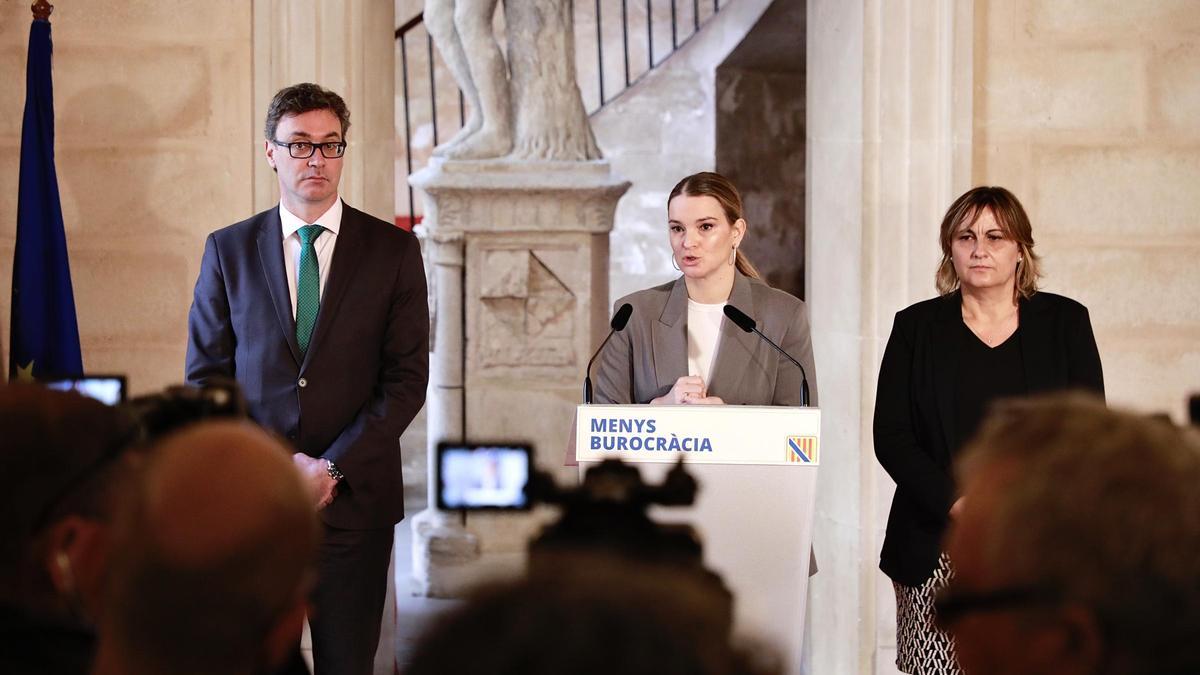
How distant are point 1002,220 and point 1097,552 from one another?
6.60 feet

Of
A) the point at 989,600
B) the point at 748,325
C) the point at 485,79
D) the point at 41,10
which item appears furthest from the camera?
the point at 485,79

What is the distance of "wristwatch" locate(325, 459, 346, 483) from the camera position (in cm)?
296

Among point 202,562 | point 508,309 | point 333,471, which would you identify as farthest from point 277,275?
point 508,309

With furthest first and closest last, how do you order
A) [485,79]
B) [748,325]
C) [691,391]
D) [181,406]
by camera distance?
[485,79] → [691,391] → [748,325] → [181,406]

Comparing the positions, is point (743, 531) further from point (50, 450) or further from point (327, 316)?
point (50, 450)

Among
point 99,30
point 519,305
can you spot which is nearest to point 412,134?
point 519,305

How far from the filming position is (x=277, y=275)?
3061mm

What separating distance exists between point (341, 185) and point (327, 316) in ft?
3.51

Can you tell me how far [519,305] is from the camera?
18.7 feet

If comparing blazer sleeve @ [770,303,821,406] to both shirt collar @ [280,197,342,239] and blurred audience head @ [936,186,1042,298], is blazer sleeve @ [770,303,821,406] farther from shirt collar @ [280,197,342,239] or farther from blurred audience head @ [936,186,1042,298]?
shirt collar @ [280,197,342,239]

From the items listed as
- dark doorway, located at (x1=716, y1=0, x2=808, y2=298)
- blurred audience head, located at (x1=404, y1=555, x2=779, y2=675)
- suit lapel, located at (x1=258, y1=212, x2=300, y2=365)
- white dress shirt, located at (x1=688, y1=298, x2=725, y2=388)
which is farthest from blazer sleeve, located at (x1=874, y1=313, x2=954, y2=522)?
dark doorway, located at (x1=716, y1=0, x2=808, y2=298)

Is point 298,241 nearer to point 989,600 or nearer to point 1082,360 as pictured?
point 1082,360

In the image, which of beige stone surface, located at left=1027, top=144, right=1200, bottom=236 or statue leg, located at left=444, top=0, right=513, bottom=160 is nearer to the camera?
beige stone surface, located at left=1027, top=144, right=1200, bottom=236

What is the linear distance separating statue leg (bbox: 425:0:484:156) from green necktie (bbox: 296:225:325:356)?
8.67ft
